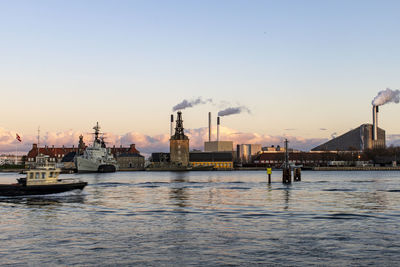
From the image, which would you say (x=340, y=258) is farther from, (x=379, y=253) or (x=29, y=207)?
(x=29, y=207)

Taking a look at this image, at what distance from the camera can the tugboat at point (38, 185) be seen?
60.6 m

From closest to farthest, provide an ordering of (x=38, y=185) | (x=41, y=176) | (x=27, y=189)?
(x=27, y=189) → (x=38, y=185) → (x=41, y=176)

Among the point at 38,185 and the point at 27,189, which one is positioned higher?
the point at 38,185

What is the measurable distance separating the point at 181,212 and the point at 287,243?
54.2 ft

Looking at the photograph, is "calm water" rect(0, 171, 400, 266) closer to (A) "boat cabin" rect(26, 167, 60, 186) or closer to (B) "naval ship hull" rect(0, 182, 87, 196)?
(B) "naval ship hull" rect(0, 182, 87, 196)

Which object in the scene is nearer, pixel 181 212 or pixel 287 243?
pixel 287 243

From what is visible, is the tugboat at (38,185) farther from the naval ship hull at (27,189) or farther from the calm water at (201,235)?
the calm water at (201,235)

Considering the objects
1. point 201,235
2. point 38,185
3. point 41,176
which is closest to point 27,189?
point 38,185

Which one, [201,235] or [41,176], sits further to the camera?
[41,176]

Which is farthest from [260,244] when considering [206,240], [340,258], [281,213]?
[281,213]

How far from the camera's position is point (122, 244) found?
25766 mm

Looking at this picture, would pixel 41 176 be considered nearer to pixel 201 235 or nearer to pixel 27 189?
pixel 27 189

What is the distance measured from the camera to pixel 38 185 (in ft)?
203

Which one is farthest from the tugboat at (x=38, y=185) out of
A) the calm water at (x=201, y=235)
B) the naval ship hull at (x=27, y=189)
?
the calm water at (x=201, y=235)
